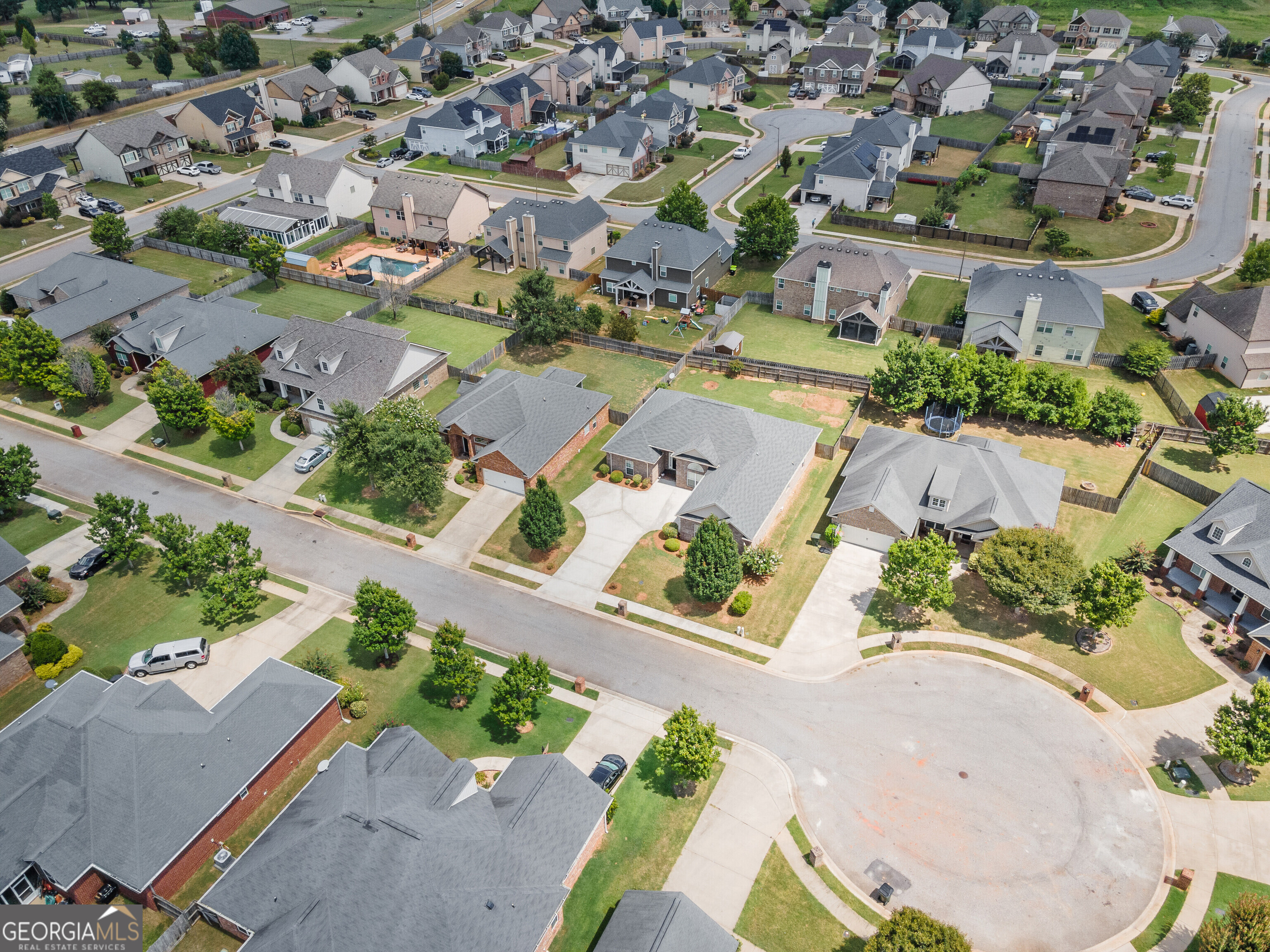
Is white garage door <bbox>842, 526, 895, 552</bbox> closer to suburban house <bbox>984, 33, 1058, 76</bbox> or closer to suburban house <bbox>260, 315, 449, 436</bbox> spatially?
suburban house <bbox>260, 315, 449, 436</bbox>

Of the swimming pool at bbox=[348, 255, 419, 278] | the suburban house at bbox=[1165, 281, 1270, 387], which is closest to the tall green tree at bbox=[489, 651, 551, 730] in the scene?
the swimming pool at bbox=[348, 255, 419, 278]

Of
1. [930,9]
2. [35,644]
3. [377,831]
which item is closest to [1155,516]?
[377,831]

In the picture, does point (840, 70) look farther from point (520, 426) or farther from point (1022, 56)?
point (520, 426)

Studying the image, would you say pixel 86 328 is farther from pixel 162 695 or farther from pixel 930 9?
pixel 930 9

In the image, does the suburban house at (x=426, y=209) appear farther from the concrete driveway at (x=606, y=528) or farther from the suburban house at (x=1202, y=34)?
the suburban house at (x=1202, y=34)

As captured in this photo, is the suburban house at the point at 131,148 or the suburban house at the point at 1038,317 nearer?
the suburban house at the point at 1038,317

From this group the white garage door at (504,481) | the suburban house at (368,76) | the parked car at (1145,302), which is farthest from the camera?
the suburban house at (368,76)

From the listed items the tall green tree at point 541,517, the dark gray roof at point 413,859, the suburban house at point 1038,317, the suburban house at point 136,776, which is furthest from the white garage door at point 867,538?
the suburban house at point 136,776
